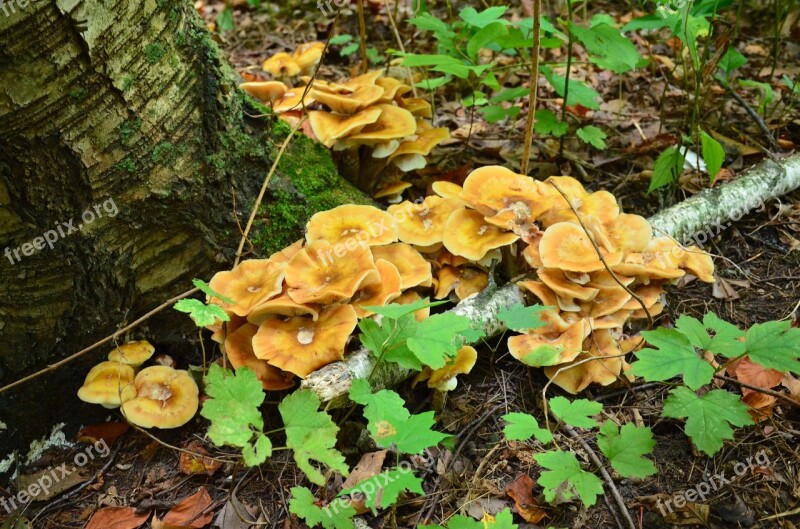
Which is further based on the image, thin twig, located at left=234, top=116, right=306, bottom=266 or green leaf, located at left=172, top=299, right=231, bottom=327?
thin twig, located at left=234, top=116, right=306, bottom=266

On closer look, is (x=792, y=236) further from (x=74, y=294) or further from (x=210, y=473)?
(x=74, y=294)

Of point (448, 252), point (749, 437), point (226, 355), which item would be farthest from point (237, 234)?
point (749, 437)

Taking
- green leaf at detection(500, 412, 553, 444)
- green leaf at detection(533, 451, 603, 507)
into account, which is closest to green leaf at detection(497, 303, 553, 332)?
green leaf at detection(500, 412, 553, 444)

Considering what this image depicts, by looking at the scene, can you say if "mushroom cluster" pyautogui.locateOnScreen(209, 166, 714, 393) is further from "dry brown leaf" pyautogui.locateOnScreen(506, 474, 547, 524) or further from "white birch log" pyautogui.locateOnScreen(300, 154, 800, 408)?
"dry brown leaf" pyautogui.locateOnScreen(506, 474, 547, 524)

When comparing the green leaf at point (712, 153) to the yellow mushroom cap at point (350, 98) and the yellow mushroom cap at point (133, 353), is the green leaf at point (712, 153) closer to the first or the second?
the yellow mushroom cap at point (350, 98)

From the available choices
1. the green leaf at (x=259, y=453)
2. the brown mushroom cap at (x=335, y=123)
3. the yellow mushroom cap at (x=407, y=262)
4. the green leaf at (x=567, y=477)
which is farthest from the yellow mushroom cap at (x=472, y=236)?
the green leaf at (x=259, y=453)

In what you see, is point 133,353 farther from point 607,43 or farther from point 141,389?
point 607,43

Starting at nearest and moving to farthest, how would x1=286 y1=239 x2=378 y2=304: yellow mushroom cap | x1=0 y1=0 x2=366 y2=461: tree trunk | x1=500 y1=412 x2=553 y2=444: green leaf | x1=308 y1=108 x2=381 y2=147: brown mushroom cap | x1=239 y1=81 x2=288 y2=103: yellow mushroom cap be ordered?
x1=500 y1=412 x2=553 y2=444: green leaf, x1=0 y1=0 x2=366 y2=461: tree trunk, x1=286 y1=239 x2=378 y2=304: yellow mushroom cap, x1=308 y1=108 x2=381 y2=147: brown mushroom cap, x1=239 y1=81 x2=288 y2=103: yellow mushroom cap
